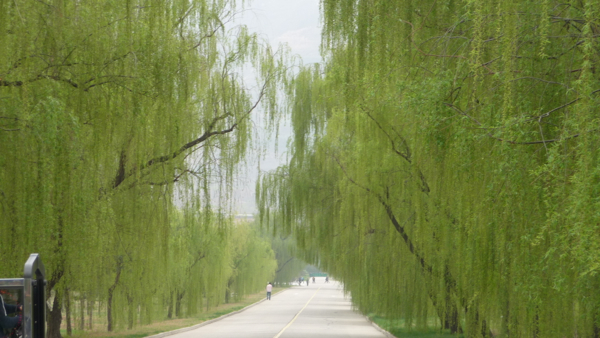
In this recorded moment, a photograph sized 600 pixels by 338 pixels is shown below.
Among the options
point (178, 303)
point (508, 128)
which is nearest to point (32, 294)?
point (508, 128)

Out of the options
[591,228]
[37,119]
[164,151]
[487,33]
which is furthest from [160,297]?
[591,228]

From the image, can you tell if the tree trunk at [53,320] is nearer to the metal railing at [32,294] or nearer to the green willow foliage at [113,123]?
the green willow foliage at [113,123]

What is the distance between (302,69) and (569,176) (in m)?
17.9

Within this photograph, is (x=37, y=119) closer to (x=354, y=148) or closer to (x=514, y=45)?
(x=514, y=45)

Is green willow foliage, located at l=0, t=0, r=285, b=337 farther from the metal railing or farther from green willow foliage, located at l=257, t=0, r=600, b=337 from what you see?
the metal railing

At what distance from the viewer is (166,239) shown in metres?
13.9

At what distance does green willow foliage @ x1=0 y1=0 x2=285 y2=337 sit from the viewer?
7.90 metres

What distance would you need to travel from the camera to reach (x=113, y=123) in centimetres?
934

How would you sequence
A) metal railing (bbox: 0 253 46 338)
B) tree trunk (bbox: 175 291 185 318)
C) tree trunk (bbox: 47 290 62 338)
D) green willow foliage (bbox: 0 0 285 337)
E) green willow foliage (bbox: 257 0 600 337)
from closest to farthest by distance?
metal railing (bbox: 0 253 46 338)
green willow foliage (bbox: 257 0 600 337)
green willow foliage (bbox: 0 0 285 337)
tree trunk (bbox: 47 290 62 338)
tree trunk (bbox: 175 291 185 318)

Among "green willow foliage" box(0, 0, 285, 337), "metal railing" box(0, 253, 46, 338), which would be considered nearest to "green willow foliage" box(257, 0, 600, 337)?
"green willow foliage" box(0, 0, 285, 337)

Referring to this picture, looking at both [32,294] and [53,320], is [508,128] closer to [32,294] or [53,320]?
[32,294]

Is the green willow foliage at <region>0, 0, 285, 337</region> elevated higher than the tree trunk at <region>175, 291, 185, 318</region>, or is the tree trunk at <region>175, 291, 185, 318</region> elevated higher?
the green willow foliage at <region>0, 0, 285, 337</region>

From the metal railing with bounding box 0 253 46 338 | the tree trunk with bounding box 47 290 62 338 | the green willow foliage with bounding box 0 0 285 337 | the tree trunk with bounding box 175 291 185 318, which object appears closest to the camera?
the metal railing with bounding box 0 253 46 338

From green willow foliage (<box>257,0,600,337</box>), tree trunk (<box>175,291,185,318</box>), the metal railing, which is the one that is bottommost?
tree trunk (<box>175,291,185,318</box>)
